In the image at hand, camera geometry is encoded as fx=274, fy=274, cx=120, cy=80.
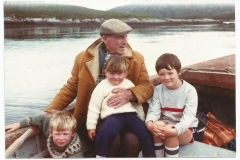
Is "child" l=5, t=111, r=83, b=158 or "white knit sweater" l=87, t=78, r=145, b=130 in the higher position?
"white knit sweater" l=87, t=78, r=145, b=130

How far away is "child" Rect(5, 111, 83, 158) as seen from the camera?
129 centimetres

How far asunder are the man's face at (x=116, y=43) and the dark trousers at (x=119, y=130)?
0.37 m

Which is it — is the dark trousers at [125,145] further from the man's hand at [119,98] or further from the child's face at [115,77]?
A: the child's face at [115,77]

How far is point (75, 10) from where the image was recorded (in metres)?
1.71

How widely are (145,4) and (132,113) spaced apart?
721 mm

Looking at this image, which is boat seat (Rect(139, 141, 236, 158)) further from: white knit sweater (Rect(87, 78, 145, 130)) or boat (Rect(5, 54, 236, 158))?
boat (Rect(5, 54, 236, 158))

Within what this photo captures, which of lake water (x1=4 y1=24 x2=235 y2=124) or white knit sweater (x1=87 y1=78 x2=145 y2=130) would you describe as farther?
lake water (x1=4 y1=24 x2=235 y2=124)

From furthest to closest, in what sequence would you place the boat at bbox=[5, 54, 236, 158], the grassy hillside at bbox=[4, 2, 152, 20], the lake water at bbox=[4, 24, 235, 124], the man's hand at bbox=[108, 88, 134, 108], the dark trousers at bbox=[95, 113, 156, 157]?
the boat at bbox=[5, 54, 236, 158] < the lake water at bbox=[4, 24, 235, 124] < the grassy hillside at bbox=[4, 2, 152, 20] < the man's hand at bbox=[108, 88, 134, 108] < the dark trousers at bbox=[95, 113, 156, 157]

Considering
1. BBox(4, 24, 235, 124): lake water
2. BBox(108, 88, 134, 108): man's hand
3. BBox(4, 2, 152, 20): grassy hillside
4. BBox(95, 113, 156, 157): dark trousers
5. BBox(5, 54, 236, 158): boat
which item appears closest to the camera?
BBox(95, 113, 156, 157): dark trousers

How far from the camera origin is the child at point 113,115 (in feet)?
4.00

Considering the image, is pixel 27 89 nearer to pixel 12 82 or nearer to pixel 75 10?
pixel 12 82

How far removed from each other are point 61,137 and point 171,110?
1.76 ft

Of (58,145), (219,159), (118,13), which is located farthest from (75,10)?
(219,159)

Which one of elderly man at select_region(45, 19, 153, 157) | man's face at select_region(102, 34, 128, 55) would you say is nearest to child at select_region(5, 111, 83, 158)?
elderly man at select_region(45, 19, 153, 157)
